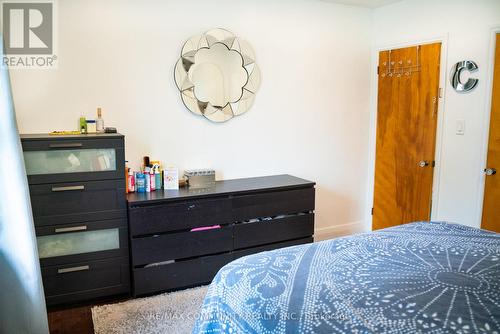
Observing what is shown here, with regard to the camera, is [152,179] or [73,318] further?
[152,179]

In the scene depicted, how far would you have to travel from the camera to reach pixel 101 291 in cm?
285

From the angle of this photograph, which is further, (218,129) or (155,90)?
(218,129)

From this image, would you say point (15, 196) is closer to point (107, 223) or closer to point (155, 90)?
point (107, 223)

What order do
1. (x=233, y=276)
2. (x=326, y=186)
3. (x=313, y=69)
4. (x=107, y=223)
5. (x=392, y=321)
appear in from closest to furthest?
1. (x=392, y=321)
2. (x=233, y=276)
3. (x=107, y=223)
4. (x=313, y=69)
5. (x=326, y=186)

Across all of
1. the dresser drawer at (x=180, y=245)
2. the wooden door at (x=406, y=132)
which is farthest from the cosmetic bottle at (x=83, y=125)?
the wooden door at (x=406, y=132)

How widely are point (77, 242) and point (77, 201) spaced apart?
11.8 inches

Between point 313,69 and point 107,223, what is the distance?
240 centimetres

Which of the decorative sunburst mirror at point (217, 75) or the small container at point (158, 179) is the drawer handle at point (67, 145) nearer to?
the small container at point (158, 179)

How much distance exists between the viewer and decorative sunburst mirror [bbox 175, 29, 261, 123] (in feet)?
10.8

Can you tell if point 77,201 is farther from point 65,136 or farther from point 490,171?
point 490,171

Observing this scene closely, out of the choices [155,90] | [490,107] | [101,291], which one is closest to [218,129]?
[155,90]

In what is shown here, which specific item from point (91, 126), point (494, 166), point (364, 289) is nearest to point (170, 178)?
→ point (91, 126)

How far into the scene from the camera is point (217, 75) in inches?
135
